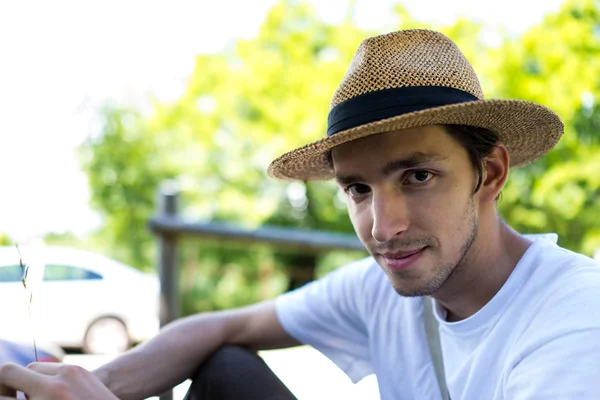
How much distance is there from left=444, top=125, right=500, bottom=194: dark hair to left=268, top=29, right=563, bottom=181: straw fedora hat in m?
0.02

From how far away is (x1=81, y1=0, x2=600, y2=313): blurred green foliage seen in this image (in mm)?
10742

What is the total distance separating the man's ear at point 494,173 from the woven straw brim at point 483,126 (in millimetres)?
45

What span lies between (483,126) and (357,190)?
13.0 inches

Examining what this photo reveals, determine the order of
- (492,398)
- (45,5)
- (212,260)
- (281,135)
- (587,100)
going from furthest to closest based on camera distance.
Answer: (212,260)
(45,5)
(281,135)
(587,100)
(492,398)

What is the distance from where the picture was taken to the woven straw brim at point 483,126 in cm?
133

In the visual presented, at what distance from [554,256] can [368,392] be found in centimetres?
82

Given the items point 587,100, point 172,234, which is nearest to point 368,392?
point 172,234

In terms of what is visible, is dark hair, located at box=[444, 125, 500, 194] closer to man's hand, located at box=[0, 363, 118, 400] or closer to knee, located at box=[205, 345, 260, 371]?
knee, located at box=[205, 345, 260, 371]

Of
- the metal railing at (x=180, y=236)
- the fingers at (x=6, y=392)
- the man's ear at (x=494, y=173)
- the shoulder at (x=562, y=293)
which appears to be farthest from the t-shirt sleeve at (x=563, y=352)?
the metal railing at (x=180, y=236)

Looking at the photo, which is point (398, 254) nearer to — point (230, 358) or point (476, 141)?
point (476, 141)

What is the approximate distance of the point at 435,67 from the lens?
56.3 inches

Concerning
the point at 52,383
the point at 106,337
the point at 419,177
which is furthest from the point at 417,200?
the point at 106,337

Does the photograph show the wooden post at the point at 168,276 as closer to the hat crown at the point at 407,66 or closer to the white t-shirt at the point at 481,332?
the white t-shirt at the point at 481,332

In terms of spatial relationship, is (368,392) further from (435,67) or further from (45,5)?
(45,5)
